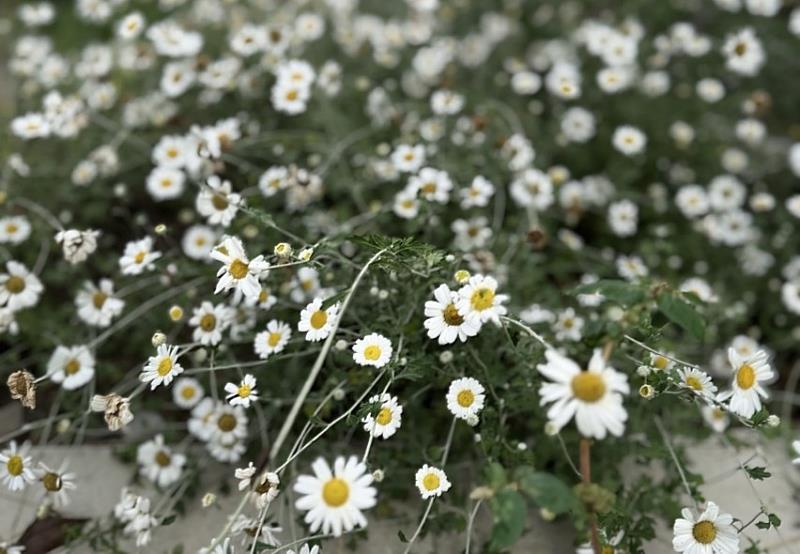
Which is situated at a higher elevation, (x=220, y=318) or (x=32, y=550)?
(x=220, y=318)

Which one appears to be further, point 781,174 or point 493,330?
point 781,174

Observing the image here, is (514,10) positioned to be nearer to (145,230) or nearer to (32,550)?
(145,230)

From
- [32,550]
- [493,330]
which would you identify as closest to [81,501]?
[32,550]

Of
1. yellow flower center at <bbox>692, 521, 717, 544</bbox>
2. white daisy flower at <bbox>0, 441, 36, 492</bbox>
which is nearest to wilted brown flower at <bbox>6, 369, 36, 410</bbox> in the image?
white daisy flower at <bbox>0, 441, 36, 492</bbox>

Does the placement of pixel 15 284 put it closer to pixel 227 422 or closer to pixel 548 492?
pixel 227 422

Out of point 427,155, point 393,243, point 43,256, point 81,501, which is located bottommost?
point 81,501

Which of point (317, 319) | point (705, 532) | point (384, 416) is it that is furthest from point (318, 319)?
point (705, 532)

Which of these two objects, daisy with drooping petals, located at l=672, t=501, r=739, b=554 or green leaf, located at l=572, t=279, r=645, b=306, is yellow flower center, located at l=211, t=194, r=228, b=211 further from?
daisy with drooping petals, located at l=672, t=501, r=739, b=554
